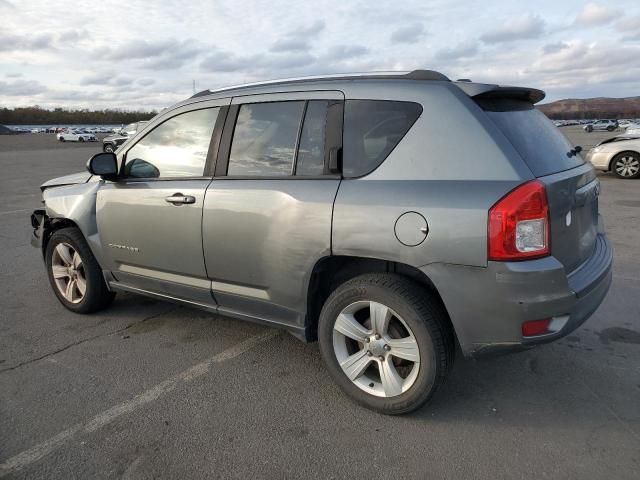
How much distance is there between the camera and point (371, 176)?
2.82m

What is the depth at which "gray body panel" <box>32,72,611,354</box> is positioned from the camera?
2.50 metres

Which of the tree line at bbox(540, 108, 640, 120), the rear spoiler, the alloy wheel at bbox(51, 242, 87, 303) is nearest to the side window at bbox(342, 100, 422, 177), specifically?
the rear spoiler

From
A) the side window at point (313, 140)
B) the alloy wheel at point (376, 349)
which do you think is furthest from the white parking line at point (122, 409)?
the side window at point (313, 140)

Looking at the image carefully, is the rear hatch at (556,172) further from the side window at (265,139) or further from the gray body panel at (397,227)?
the side window at (265,139)

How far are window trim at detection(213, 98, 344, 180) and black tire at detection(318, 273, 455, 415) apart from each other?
0.67m

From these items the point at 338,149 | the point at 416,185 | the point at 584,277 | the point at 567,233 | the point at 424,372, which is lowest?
the point at 424,372

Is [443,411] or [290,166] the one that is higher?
[290,166]

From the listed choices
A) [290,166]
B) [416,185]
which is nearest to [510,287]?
[416,185]

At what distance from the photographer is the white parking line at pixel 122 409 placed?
2557mm

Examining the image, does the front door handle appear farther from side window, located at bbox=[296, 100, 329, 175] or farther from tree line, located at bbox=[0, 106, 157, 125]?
tree line, located at bbox=[0, 106, 157, 125]

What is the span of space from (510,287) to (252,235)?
1543 mm

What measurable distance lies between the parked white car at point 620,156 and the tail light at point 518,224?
1273cm

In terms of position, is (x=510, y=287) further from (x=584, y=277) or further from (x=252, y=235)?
(x=252, y=235)

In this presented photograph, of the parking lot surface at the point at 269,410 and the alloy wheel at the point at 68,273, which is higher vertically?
the alloy wheel at the point at 68,273
